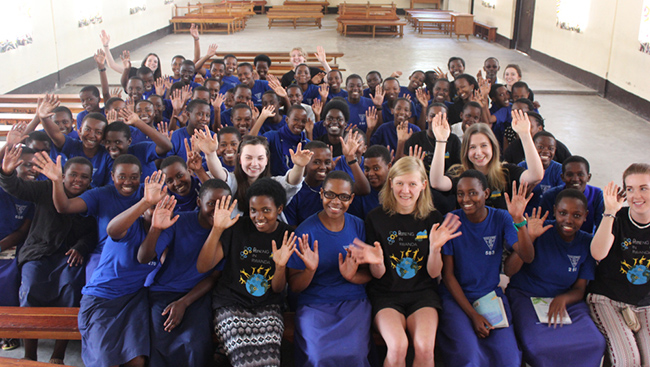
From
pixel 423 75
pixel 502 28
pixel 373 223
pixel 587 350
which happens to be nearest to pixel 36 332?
pixel 373 223

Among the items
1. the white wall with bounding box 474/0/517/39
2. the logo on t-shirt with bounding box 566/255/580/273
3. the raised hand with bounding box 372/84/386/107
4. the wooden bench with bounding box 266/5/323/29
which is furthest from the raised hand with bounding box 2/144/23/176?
the wooden bench with bounding box 266/5/323/29

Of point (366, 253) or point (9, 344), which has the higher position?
point (366, 253)

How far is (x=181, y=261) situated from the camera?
2.90m

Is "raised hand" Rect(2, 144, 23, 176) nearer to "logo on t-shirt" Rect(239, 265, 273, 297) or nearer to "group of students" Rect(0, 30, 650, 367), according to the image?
"group of students" Rect(0, 30, 650, 367)

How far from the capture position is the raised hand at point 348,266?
2719mm

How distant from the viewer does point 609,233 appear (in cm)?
274

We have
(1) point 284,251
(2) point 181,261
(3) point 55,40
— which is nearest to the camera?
(1) point 284,251

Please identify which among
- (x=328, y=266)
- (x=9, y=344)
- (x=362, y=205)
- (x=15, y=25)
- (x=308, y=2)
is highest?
(x=308, y=2)

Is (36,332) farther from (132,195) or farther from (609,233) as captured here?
(609,233)

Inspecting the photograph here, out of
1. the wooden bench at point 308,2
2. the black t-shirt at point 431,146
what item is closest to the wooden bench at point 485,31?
the wooden bench at point 308,2

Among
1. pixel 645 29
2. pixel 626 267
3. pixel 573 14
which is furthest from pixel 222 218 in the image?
pixel 573 14

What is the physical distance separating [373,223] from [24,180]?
2.27 meters

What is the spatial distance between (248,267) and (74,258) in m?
1.17

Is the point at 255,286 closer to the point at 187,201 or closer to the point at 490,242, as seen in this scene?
the point at 187,201
